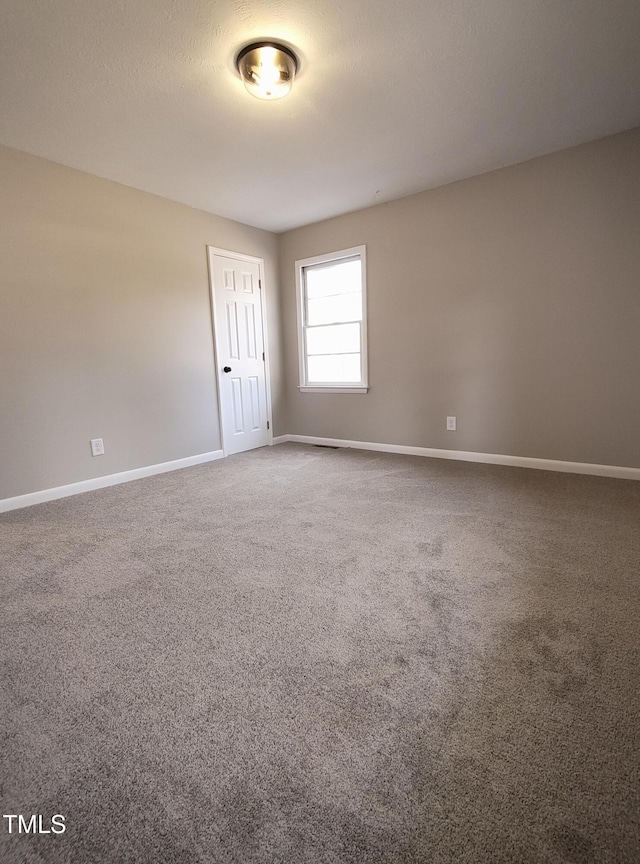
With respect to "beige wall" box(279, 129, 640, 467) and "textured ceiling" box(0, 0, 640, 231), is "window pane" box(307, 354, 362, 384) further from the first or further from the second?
"textured ceiling" box(0, 0, 640, 231)

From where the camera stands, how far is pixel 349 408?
4.56 m

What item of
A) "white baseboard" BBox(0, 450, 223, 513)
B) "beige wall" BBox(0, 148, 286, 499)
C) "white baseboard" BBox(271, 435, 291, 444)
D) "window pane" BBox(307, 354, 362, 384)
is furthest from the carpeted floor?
"white baseboard" BBox(271, 435, 291, 444)

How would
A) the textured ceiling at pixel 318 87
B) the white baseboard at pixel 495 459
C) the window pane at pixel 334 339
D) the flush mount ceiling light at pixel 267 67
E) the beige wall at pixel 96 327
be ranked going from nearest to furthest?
the textured ceiling at pixel 318 87 < the flush mount ceiling light at pixel 267 67 < the beige wall at pixel 96 327 < the white baseboard at pixel 495 459 < the window pane at pixel 334 339

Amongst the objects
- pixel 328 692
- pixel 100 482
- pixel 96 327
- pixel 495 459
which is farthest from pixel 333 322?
pixel 328 692

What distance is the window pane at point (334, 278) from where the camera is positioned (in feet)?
14.2

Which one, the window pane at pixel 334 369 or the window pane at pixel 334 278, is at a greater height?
the window pane at pixel 334 278

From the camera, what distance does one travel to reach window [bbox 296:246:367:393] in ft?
14.2

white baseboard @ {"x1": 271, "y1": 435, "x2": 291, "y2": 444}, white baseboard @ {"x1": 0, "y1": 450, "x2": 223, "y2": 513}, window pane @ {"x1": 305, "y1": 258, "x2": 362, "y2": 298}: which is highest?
window pane @ {"x1": 305, "y1": 258, "x2": 362, "y2": 298}

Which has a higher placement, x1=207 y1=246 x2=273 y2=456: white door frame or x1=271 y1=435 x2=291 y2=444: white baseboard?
x1=207 y1=246 x2=273 y2=456: white door frame

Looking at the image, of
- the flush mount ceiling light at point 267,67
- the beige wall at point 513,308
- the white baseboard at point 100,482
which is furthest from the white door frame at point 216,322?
the flush mount ceiling light at point 267,67

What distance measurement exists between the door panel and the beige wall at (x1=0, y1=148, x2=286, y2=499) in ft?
0.52

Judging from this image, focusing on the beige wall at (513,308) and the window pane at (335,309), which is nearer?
the beige wall at (513,308)

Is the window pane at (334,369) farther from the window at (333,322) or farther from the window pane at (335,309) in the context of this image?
the window pane at (335,309)

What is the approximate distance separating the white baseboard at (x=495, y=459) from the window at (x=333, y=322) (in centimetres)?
62
